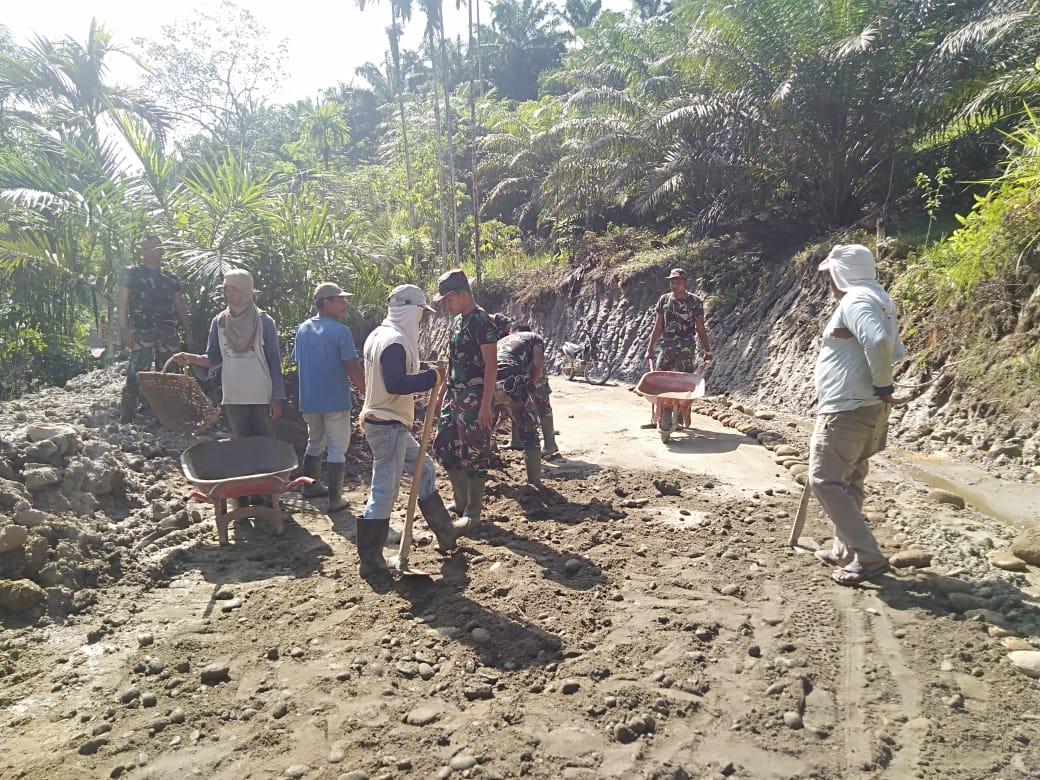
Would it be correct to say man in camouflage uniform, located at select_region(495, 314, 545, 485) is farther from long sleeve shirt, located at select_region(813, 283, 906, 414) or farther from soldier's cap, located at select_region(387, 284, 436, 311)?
long sleeve shirt, located at select_region(813, 283, 906, 414)

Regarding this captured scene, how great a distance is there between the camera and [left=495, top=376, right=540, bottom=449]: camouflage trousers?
5906 mm

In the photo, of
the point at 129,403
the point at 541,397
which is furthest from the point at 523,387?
the point at 129,403

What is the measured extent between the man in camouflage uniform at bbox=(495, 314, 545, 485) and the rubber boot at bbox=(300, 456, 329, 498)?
1576 mm

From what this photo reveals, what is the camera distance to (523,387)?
6.05 m

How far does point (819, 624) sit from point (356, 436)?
540 cm

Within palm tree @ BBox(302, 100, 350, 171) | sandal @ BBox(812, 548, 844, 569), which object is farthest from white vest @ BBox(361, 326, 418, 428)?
palm tree @ BBox(302, 100, 350, 171)

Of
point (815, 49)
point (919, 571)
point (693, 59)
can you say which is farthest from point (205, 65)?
point (919, 571)

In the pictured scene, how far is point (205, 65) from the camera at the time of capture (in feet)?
99.9

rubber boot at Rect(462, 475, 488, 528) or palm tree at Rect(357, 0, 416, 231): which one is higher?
palm tree at Rect(357, 0, 416, 231)

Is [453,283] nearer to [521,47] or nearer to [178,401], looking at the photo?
[178,401]

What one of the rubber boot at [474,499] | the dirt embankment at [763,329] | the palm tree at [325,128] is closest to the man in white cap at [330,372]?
the rubber boot at [474,499]

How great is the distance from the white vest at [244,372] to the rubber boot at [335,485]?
75cm

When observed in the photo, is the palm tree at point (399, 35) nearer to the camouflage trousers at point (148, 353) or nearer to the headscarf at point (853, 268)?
the camouflage trousers at point (148, 353)

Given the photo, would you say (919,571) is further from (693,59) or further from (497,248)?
(497,248)
